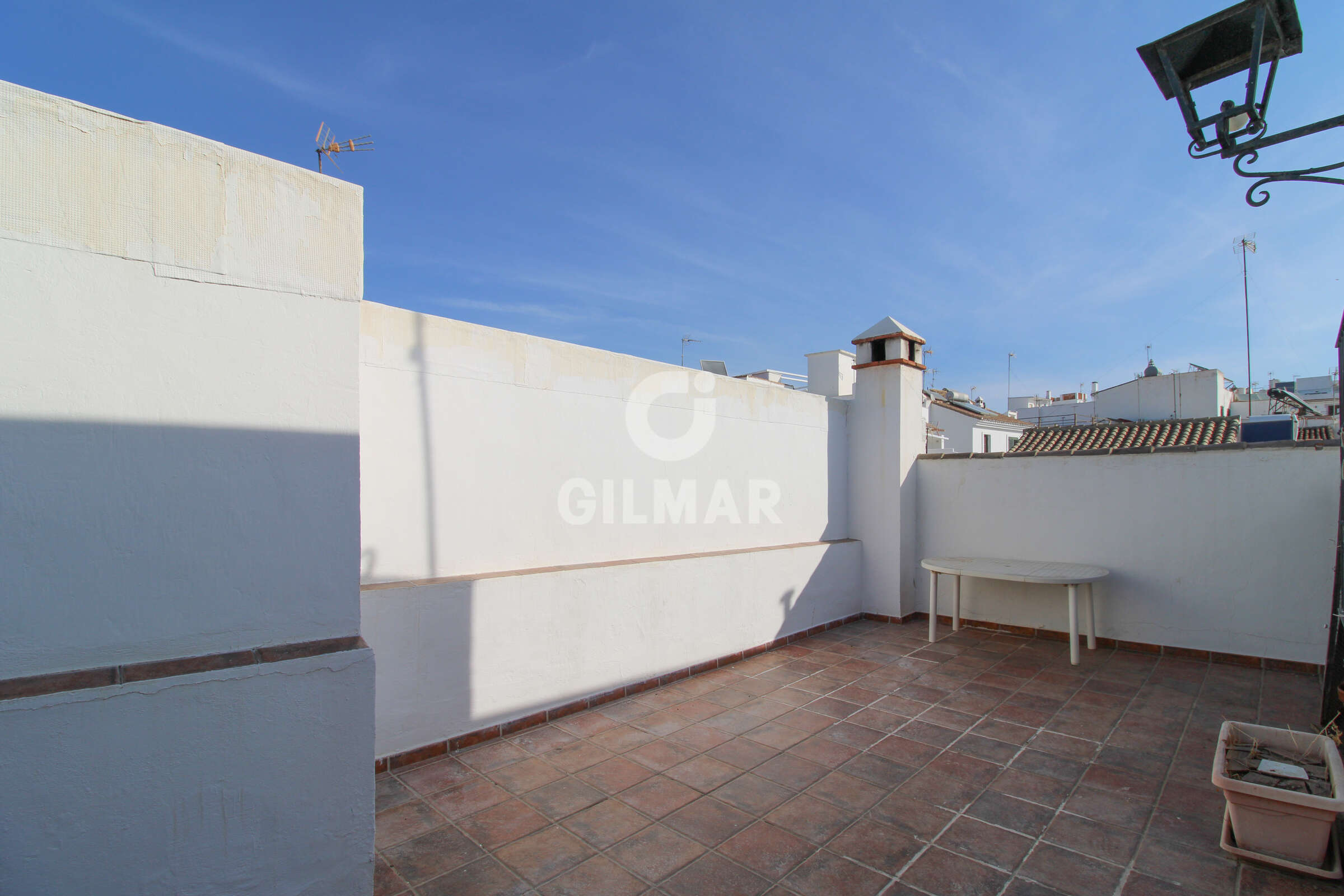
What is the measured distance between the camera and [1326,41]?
2064mm

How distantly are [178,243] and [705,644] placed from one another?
434cm

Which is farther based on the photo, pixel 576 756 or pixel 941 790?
pixel 576 756

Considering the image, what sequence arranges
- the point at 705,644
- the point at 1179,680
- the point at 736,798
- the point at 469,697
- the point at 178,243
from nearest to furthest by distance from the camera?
the point at 178,243
the point at 736,798
the point at 469,697
the point at 1179,680
the point at 705,644

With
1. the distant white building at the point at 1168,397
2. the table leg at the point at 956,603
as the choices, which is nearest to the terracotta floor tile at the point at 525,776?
the table leg at the point at 956,603

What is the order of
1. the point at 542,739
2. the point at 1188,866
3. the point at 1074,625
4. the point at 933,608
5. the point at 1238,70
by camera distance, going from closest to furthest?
the point at 1238,70 < the point at 1188,866 < the point at 542,739 < the point at 1074,625 < the point at 933,608

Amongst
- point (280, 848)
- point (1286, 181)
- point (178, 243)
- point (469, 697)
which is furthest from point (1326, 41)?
point (469, 697)

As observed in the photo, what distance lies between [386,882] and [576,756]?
1255 mm

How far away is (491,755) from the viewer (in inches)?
135

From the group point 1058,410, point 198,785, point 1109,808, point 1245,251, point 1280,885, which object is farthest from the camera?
point 1058,410

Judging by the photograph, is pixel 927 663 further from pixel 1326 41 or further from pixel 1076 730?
pixel 1326 41

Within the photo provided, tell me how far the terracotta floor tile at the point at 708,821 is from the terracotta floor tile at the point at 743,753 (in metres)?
0.43

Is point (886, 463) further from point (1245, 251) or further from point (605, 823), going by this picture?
point (1245, 251)

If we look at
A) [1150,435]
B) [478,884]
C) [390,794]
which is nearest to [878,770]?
[478,884]

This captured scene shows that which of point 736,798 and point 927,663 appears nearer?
point 736,798
